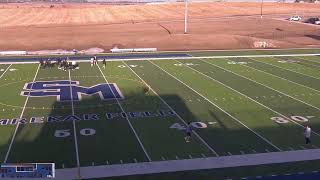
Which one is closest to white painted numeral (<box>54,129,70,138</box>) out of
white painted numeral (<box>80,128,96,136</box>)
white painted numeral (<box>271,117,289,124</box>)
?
white painted numeral (<box>80,128,96,136</box>)

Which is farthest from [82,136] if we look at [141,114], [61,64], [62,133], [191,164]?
[61,64]

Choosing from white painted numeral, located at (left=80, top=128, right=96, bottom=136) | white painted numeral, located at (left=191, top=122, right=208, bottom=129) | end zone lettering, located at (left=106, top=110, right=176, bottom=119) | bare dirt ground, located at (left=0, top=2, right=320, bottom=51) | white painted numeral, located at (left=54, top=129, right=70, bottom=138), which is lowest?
bare dirt ground, located at (left=0, top=2, right=320, bottom=51)

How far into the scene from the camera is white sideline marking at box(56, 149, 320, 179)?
50.9 feet

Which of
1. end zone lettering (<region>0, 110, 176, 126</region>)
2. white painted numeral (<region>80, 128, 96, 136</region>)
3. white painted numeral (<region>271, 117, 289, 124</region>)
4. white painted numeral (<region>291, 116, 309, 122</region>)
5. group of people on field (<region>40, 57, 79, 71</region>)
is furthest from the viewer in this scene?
group of people on field (<region>40, 57, 79, 71</region>)

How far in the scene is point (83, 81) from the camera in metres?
31.5

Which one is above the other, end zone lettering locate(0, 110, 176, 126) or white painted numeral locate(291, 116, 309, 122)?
end zone lettering locate(0, 110, 176, 126)

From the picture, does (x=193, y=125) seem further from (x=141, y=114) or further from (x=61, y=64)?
(x=61, y=64)

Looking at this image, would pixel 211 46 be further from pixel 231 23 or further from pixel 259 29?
pixel 231 23

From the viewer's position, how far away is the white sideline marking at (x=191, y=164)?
1551 centimetres

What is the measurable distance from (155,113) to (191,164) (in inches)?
278

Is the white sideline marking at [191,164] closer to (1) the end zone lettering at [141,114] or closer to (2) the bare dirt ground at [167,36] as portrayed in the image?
(1) the end zone lettering at [141,114]

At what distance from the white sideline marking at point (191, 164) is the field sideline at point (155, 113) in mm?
330

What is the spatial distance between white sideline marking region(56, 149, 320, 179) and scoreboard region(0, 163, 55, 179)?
6.99ft

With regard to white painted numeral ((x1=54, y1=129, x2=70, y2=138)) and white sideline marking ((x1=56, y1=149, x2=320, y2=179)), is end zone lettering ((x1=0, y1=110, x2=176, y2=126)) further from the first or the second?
white sideline marking ((x1=56, y1=149, x2=320, y2=179))
